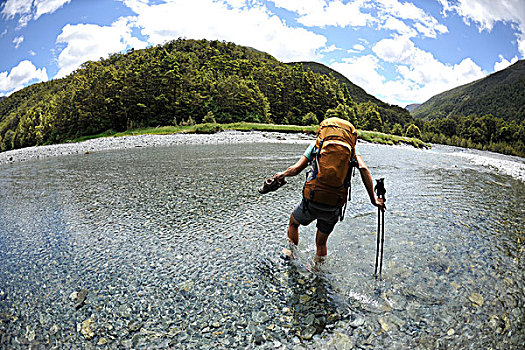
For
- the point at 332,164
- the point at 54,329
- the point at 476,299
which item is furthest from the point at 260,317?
the point at 476,299

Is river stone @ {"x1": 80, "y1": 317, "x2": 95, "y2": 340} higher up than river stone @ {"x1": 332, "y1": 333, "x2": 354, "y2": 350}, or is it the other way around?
river stone @ {"x1": 80, "y1": 317, "x2": 95, "y2": 340}

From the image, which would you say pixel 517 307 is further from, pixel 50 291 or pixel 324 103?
pixel 324 103

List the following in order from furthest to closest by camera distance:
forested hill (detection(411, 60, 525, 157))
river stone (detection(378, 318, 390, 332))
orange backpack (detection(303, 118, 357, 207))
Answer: forested hill (detection(411, 60, 525, 157)), orange backpack (detection(303, 118, 357, 207)), river stone (detection(378, 318, 390, 332))

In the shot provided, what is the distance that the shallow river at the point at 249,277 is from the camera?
316 cm

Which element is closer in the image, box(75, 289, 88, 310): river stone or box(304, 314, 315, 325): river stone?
box(304, 314, 315, 325): river stone

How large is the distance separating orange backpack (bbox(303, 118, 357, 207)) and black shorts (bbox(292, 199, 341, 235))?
0.30ft

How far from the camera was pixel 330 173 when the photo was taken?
11.8 feet

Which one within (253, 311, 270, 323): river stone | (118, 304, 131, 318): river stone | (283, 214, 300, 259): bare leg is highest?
(283, 214, 300, 259): bare leg

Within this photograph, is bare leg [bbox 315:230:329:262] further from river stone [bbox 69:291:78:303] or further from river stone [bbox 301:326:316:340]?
river stone [bbox 69:291:78:303]

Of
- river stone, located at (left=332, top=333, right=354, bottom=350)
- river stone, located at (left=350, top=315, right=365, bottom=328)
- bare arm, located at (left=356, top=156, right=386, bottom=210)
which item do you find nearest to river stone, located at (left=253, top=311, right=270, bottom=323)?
river stone, located at (left=332, top=333, right=354, bottom=350)

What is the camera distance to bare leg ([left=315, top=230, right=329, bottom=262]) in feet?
14.0

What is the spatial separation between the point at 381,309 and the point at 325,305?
0.73 meters

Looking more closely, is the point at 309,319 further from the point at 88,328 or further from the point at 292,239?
the point at 88,328

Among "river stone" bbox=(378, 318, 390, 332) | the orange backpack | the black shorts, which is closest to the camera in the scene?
"river stone" bbox=(378, 318, 390, 332)
